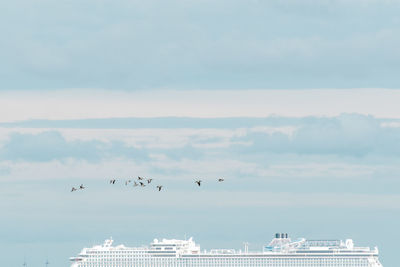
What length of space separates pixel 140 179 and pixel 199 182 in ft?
20.2

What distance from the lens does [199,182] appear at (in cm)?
13638

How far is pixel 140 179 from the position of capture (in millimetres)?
137250
